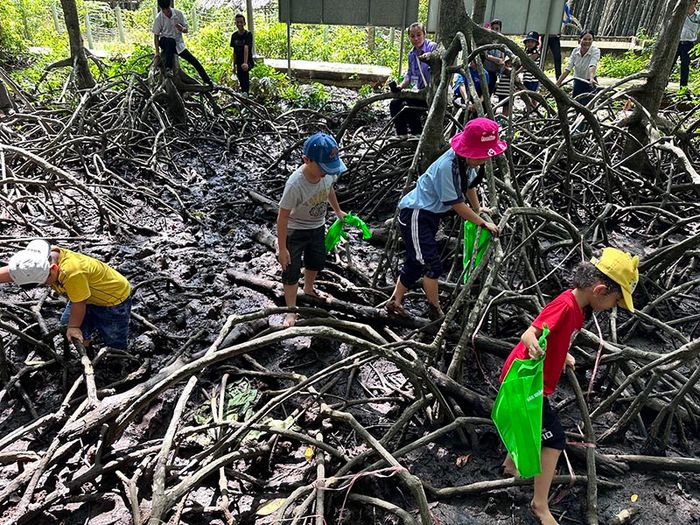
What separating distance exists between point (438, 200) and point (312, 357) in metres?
1.14

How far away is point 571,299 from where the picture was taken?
5.98ft

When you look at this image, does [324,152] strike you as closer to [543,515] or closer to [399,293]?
[399,293]

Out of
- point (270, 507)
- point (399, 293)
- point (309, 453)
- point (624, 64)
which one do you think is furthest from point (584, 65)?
point (270, 507)

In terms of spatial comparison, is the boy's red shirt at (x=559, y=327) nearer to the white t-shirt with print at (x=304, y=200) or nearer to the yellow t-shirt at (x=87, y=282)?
the white t-shirt with print at (x=304, y=200)

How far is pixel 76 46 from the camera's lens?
6359 mm

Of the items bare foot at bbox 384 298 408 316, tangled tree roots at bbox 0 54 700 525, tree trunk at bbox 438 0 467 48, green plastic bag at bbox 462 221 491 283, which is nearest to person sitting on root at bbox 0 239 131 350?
tangled tree roots at bbox 0 54 700 525

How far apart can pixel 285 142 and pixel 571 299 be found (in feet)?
18.8

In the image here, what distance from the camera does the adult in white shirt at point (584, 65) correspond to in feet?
21.1

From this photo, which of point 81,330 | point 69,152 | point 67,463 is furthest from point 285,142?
point 67,463

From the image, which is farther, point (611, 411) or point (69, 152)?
point (69, 152)

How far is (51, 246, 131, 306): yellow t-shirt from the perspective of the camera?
2465mm

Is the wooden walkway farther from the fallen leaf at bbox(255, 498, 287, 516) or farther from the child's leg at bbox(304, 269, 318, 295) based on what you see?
the fallen leaf at bbox(255, 498, 287, 516)

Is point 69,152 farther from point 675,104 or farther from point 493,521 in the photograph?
point 675,104

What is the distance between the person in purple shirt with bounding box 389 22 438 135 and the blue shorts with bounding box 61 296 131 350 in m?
3.39
